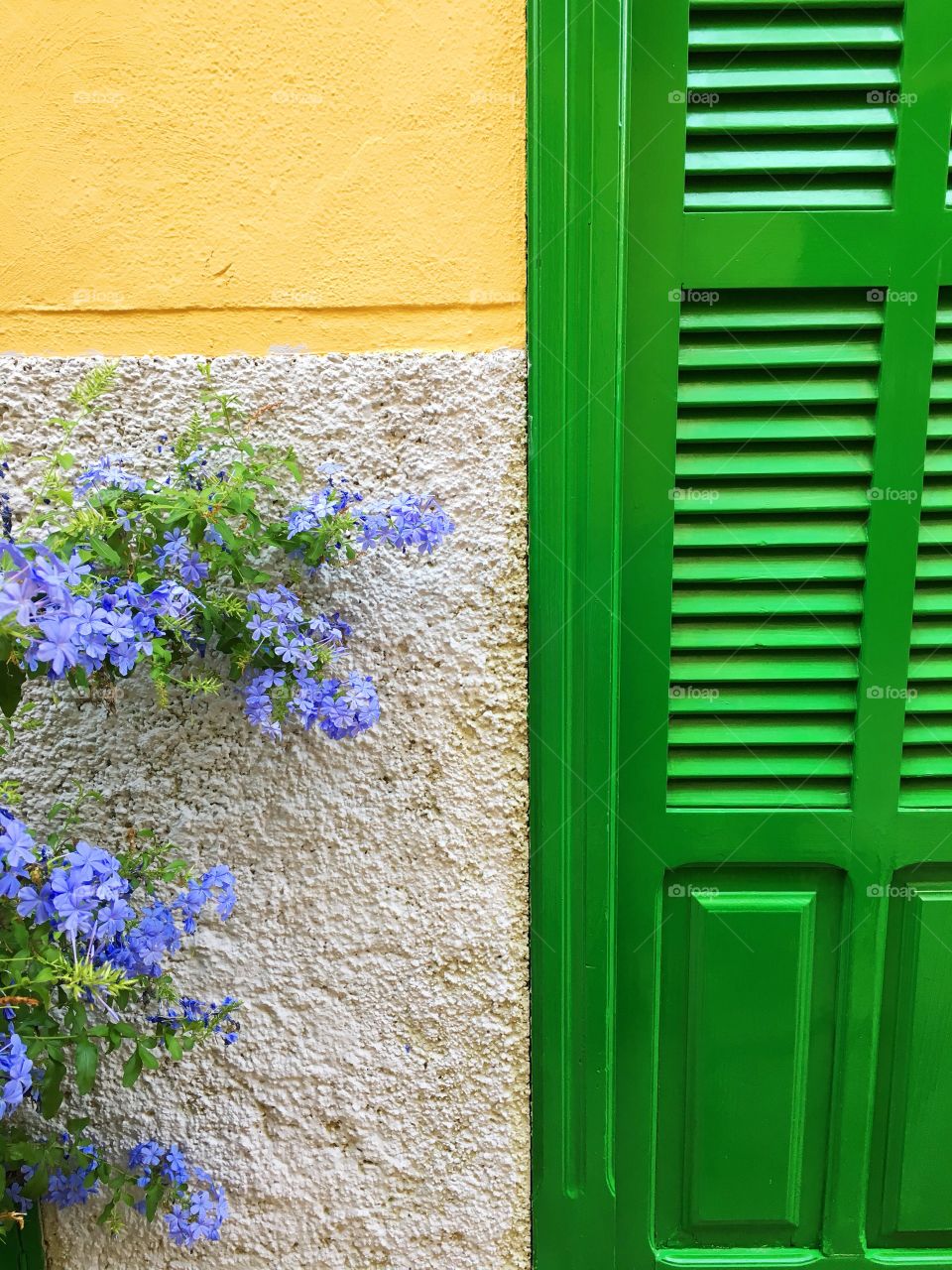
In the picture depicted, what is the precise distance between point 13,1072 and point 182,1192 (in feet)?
2.04

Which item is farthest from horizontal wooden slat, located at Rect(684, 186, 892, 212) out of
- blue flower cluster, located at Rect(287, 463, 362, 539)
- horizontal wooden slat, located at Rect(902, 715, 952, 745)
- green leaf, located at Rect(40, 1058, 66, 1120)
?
Result: green leaf, located at Rect(40, 1058, 66, 1120)

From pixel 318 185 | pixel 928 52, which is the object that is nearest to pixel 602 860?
pixel 318 185

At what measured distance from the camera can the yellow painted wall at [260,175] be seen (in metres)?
1.50

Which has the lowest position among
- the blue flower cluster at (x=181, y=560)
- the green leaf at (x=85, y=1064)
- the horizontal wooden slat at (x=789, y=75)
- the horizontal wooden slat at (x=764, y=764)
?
the green leaf at (x=85, y=1064)

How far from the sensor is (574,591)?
1.58 meters

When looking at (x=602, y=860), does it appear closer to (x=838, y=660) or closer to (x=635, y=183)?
(x=838, y=660)

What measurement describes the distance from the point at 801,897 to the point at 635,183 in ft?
4.36

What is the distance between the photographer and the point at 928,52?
1.48 meters

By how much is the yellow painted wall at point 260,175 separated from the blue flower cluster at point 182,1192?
1.45 m

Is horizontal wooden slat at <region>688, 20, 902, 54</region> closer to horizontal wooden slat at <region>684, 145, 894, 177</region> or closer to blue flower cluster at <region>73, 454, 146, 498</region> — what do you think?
horizontal wooden slat at <region>684, 145, 894, 177</region>

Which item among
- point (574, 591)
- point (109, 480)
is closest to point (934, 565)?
point (574, 591)

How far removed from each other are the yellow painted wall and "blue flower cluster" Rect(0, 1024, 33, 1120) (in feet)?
3.70

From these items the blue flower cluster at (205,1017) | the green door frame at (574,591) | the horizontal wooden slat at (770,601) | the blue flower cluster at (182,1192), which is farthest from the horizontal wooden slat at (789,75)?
the blue flower cluster at (182,1192)

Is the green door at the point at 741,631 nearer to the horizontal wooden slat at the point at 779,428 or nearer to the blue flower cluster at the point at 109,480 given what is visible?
the horizontal wooden slat at the point at 779,428
